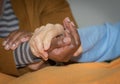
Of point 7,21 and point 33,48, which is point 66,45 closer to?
point 33,48

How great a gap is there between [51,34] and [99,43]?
17 cm

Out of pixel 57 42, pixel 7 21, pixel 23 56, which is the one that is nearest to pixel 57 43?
pixel 57 42

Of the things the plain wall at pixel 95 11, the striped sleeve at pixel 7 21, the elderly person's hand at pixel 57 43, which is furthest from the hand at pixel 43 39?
the plain wall at pixel 95 11

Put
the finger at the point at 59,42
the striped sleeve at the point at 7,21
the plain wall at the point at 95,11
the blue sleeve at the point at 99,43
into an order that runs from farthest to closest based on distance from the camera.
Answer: the plain wall at the point at 95,11, the striped sleeve at the point at 7,21, the blue sleeve at the point at 99,43, the finger at the point at 59,42

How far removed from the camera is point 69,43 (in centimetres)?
65

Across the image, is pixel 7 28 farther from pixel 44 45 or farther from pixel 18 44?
pixel 44 45

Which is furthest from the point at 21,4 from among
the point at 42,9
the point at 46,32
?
the point at 46,32

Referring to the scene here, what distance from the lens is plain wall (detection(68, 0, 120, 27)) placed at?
1.19 m

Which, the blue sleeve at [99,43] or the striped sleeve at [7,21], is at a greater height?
the striped sleeve at [7,21]

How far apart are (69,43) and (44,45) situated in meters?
0.06

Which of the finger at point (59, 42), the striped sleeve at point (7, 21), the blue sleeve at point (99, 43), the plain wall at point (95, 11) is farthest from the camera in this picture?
the plain wall at point (95, 11)

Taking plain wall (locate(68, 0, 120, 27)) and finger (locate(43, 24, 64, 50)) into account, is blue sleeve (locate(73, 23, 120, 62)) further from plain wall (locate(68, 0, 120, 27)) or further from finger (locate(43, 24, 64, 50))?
plain wall (locate(68, 0, 120, 27))

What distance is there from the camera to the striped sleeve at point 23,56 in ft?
2.35

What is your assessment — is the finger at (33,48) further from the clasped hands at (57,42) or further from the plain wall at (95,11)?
the plain wall at (95,11)
